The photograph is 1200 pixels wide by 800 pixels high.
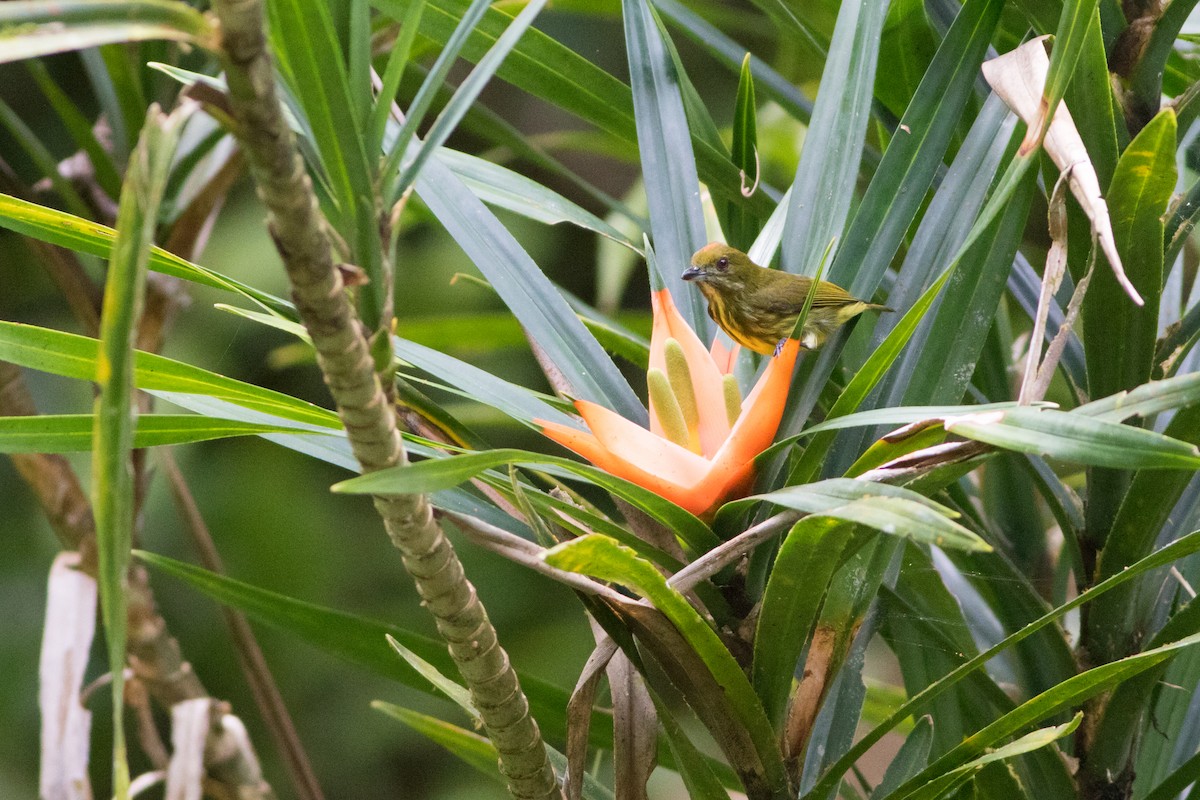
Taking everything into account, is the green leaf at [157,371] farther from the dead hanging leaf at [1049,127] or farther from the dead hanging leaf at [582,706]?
the dead hanging leaf at [1049,127]

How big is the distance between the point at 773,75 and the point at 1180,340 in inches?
16.2

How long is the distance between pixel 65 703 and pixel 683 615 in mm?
648

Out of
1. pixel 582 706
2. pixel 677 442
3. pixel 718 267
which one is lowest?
pixel 582 706

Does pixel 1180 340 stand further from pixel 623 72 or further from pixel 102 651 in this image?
pixel 623 72

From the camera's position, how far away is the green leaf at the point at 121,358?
0.29m

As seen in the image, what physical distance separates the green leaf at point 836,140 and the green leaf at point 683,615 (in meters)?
0.27

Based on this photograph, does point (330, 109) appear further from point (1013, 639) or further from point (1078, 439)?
point (1013, 639)

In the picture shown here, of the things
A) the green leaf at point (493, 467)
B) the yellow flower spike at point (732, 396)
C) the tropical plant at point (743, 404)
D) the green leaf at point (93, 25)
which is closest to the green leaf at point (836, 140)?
the tropical plant at point (743, 404)

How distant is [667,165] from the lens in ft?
2.34

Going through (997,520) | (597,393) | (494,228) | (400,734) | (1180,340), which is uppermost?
(494,228)

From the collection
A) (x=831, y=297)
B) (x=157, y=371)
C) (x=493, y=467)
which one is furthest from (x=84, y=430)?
(x=831, y=297)

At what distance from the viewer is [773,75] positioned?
90 centimetres

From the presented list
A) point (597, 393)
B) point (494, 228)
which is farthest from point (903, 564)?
point (494, 228)

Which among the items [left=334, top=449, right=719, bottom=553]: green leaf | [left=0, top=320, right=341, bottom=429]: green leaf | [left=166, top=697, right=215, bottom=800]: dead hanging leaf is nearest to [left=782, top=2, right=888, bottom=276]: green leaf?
[left=334, top=449, right=719, bottom=553]: green leaf
